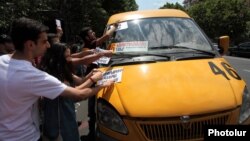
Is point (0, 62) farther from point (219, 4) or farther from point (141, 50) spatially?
point (219, 4)

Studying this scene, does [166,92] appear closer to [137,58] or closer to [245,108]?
[245,108]

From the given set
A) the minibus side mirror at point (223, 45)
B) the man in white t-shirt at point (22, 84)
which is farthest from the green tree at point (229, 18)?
the man in white t-shirt at point (22, 84)

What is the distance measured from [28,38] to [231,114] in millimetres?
2203

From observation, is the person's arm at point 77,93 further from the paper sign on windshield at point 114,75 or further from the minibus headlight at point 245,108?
the minibus headlight at point 245,108

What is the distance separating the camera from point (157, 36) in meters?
5.91

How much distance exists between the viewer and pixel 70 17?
119ft

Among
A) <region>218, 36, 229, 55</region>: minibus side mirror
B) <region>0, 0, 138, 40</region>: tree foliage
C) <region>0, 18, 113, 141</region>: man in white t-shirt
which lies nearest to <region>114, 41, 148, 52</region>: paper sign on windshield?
<region>218, 36, 229, 55</region>: minibus side mirror

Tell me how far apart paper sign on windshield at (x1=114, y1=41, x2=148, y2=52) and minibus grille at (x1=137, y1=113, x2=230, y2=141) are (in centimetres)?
151

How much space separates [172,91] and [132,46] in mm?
1344

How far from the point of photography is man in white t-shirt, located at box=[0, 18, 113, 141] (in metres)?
3.11

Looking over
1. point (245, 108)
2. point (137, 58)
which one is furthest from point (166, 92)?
point (137, 58)

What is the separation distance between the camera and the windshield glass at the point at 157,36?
18.7 feet

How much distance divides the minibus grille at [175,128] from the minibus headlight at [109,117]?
0.21m

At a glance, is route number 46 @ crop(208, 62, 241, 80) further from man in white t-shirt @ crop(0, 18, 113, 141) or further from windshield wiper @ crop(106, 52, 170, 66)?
man in white t-shirt @ crop(0, 18, 113, 141)
